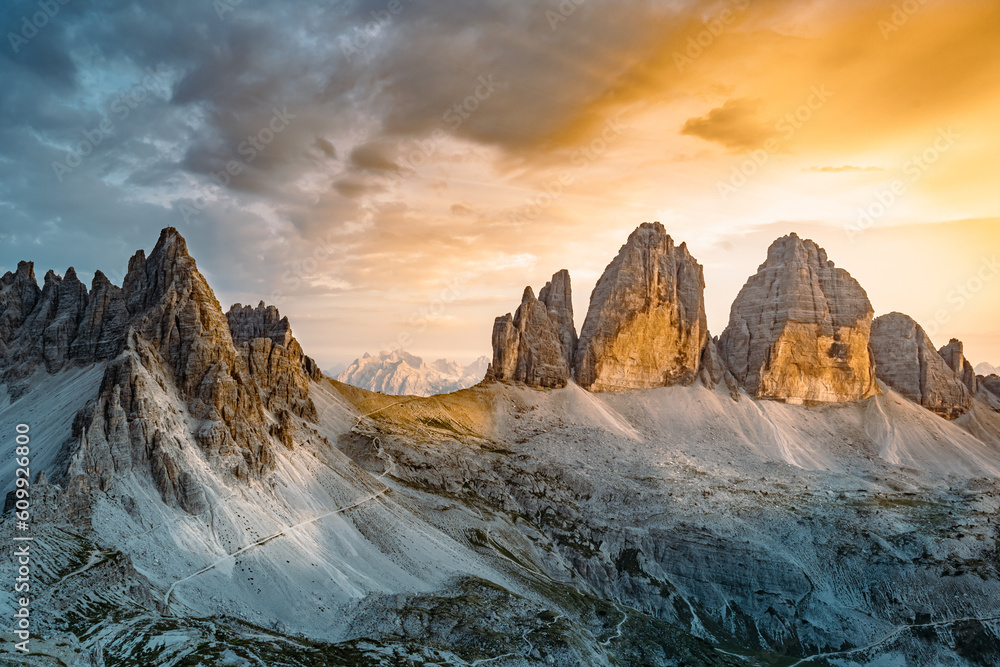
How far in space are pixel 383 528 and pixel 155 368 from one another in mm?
43235

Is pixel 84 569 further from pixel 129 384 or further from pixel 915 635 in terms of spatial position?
pixel 915 635

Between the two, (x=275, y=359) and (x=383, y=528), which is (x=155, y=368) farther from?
(x=383, y=528)

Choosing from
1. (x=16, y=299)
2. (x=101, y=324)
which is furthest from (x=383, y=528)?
(x=16, y=299)

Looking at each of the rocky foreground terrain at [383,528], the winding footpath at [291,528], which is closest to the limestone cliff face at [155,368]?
the rocky foreground terrain at [383,528]

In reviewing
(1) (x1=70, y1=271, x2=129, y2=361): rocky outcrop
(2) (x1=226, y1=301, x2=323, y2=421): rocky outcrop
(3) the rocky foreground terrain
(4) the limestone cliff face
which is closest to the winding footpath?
(3) the rocky foreground terrain

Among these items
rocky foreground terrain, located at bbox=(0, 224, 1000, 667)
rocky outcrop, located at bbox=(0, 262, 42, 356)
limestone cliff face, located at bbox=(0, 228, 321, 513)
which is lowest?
→ rocky foreground terrain, located at bbox=(0, 224, 1000, 667)

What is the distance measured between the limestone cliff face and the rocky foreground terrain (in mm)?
407

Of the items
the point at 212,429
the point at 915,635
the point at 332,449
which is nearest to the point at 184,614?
the point at 212,429

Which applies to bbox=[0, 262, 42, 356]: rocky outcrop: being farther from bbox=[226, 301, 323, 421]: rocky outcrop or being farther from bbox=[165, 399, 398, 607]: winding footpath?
bbox=[165, 399, 398, 607]: winding footpath

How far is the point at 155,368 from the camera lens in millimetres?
100688

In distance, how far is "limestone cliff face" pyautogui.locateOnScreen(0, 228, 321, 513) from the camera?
292 feet

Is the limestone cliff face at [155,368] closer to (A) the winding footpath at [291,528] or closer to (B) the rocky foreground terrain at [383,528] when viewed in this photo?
(B) the rocky foreground terrain at [383,528]

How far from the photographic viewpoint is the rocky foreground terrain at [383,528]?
254 feet

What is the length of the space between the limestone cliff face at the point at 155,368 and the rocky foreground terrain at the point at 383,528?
0.41m
